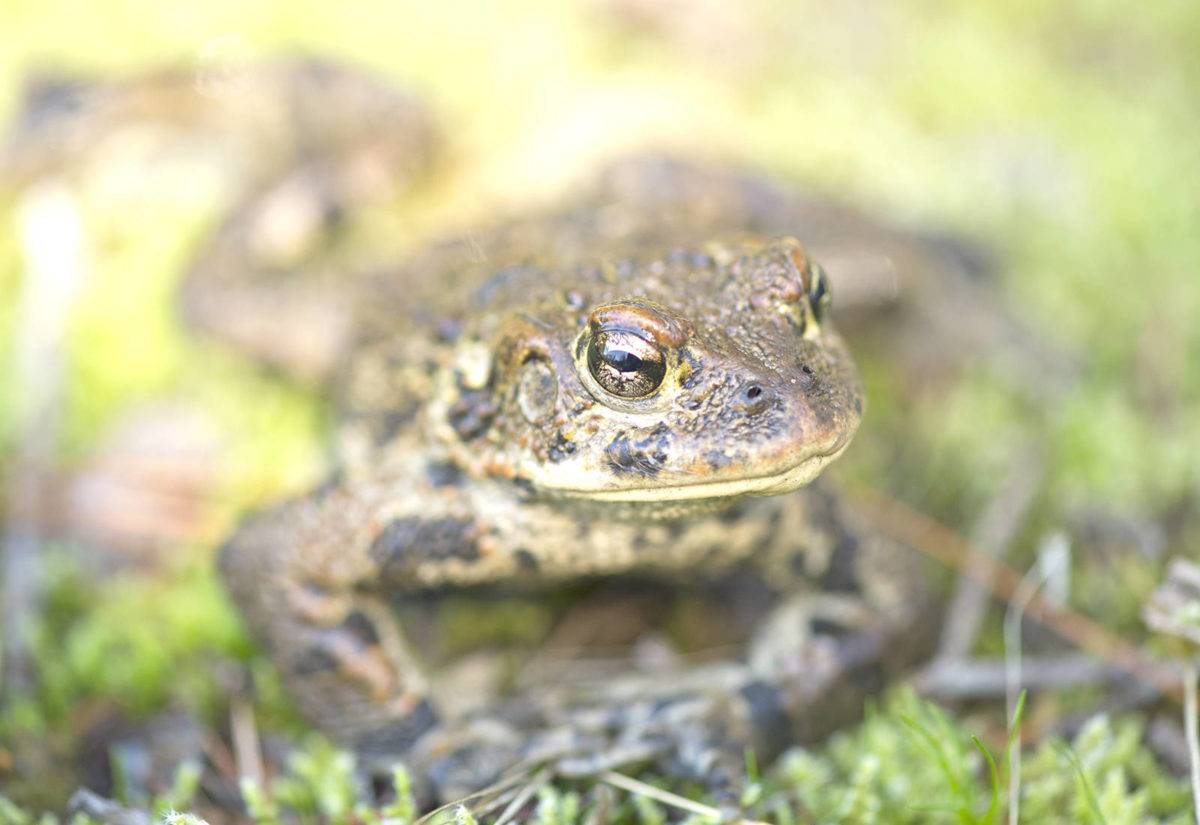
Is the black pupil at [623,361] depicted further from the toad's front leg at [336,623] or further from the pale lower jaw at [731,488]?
the toad's front leg at [336,623]

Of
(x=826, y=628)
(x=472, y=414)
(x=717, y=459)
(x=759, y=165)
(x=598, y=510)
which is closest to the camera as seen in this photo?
(x=717, y=459)

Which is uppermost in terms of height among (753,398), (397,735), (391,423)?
(753,398)

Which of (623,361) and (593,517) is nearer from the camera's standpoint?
(623,361)

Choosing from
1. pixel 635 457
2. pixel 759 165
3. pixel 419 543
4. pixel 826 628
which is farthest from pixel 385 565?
pixel 759 165

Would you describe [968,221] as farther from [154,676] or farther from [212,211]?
[154,676]

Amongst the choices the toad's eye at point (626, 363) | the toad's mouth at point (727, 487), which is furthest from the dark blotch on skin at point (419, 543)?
the toad's eye at point (626, 363)

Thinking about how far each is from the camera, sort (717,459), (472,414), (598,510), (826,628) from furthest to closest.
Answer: (826,628)
(472,414)
(598,510)
(717,459)

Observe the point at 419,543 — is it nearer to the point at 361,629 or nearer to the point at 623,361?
the point at 361,629
